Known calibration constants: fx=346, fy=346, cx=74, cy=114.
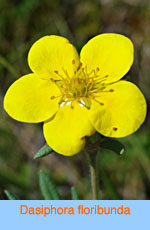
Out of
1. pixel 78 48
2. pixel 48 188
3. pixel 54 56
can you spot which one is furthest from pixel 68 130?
pixel 78 48

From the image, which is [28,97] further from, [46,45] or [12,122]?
[12,122]

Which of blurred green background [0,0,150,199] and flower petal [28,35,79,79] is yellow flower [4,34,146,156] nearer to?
flower petal [28,35,79,79]

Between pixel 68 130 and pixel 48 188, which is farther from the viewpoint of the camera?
pixel 48 188

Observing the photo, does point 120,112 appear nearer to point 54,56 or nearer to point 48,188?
point 54,56

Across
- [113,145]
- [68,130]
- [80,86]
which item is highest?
[80,86]

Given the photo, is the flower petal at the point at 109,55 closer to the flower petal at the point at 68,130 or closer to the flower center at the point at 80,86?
the flower center at the point at 80,86

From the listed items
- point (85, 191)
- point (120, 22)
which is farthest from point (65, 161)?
point (120, 22)
